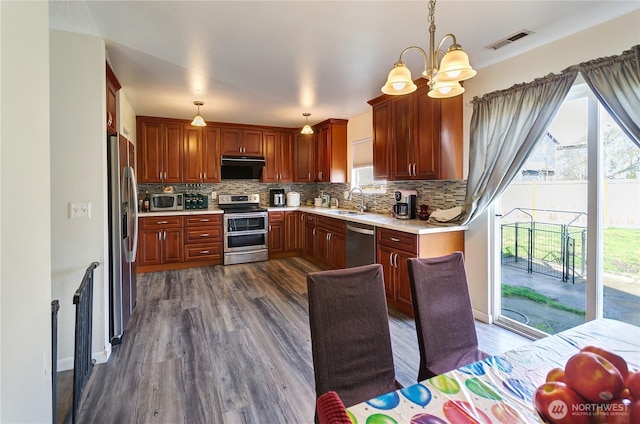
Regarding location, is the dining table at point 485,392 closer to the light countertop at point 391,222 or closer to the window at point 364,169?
the light countertop at point 391,222

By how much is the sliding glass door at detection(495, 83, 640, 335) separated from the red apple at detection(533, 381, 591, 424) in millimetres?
2014

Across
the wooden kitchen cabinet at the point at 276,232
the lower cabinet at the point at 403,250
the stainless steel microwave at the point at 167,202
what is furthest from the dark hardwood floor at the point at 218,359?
the wooden kitchen cabinet at the point at 276,232

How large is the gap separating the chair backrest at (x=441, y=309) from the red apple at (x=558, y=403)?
64 centimetres

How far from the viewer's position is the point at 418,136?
3473mm

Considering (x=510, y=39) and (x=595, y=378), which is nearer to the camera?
(x=595, y=378)

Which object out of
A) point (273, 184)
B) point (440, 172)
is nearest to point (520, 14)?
point (440, 172)

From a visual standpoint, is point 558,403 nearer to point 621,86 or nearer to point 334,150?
point 621,86

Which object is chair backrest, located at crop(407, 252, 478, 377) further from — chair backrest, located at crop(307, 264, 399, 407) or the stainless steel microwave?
the stainless steel microwave

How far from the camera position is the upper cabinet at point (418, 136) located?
10.5 ft

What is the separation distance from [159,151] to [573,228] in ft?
18.2

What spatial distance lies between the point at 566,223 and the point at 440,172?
3.72 feet

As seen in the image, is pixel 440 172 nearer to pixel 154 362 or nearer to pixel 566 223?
pixel 566 223

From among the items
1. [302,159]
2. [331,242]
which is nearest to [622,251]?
[331,242]

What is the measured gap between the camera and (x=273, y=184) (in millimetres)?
6527
